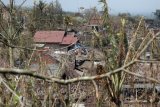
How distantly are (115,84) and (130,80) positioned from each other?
A: 66 centimetres

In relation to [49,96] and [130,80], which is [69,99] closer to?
[49,96]

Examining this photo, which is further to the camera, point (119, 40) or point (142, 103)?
point (142, 103)

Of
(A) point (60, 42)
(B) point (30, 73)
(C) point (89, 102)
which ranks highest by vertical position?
(B) point (30, 73)

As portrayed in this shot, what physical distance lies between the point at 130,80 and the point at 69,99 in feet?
2.98

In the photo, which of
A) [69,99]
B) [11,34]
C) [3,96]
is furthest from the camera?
[11,34]

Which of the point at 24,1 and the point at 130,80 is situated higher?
the point at 24,1

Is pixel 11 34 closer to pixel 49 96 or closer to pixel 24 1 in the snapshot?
pixel 24 1

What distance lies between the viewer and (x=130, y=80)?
5352 millimetres

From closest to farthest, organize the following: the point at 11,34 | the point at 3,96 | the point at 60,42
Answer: the point at 3,96 < the point at 11,34 < the point at 60,42

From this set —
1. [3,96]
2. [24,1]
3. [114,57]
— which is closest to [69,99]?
[114,57]

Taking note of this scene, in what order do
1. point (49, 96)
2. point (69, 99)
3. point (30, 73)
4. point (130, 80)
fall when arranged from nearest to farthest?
point (30, 73)
point (49, 96)
point (69, 99)
point (130, 80)

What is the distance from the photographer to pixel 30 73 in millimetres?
1838

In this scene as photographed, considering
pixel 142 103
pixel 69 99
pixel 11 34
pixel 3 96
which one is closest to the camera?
pixel 3 96

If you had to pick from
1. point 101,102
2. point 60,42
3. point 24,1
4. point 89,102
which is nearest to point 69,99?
point 101,102
